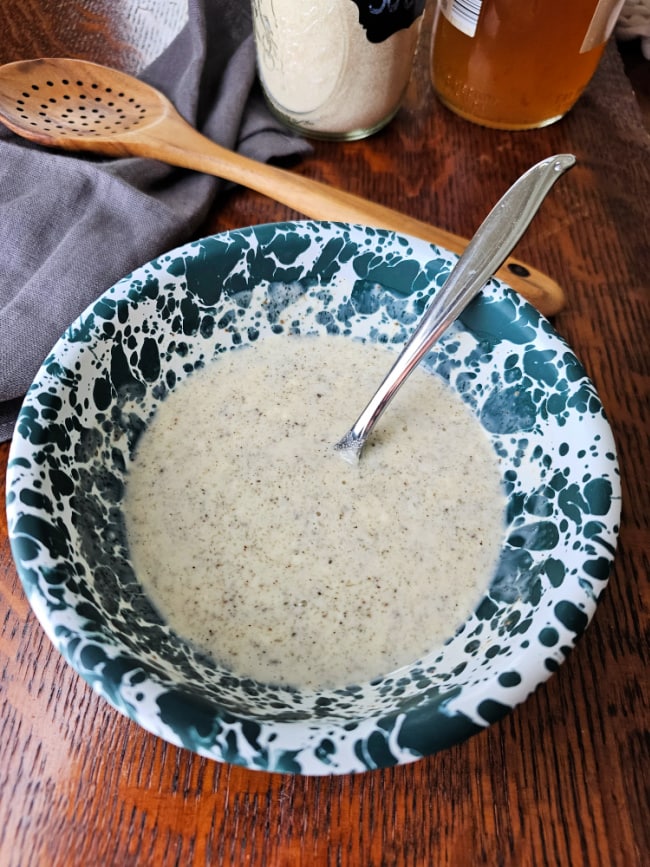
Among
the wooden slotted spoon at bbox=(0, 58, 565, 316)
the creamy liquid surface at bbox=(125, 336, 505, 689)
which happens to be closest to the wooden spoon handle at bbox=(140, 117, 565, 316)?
the wooden slotted spoon at bbox=(0, 58, 565, 316)

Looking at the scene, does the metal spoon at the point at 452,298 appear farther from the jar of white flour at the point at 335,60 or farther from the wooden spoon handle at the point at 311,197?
the jar of white flour at the point at 335,60

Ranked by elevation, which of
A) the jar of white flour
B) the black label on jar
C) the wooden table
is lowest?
the wooden table

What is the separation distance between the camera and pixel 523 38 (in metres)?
0.71

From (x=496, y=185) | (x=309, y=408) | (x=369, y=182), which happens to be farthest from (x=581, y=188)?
(x=309, y=408)

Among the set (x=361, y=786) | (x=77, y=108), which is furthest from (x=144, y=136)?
(x=361, y=786)

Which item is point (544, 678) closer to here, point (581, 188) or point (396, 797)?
point (396, 797)

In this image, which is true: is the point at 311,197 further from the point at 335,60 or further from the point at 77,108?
the point at 77,108

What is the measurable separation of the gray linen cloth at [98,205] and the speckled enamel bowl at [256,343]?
0.32 ft

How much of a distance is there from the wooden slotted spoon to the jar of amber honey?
20 cm

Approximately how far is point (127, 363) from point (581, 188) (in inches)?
20.8

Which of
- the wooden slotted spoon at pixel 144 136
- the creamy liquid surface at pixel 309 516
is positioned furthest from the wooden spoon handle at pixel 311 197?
the creamy liquid surface at pixel 309 516

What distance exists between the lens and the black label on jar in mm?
670

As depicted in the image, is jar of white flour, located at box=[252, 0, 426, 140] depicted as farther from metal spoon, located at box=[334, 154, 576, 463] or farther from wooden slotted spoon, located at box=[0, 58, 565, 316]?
metal spoon, located at box=[334, 154, 576, 463]

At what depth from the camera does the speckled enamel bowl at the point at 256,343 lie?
36cm
